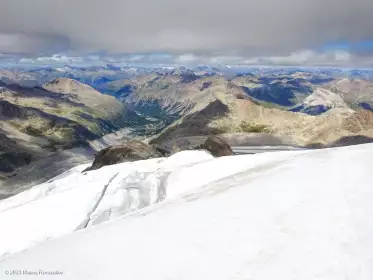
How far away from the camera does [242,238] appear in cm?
1479

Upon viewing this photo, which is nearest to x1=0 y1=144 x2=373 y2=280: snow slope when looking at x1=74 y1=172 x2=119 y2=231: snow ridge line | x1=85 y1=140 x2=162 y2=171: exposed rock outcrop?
x1=74 y1=172 x2=119 y2=231: snow ridge line

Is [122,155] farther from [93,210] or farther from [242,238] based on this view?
[242,238]

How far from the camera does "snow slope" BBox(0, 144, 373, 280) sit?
1263 centimetres

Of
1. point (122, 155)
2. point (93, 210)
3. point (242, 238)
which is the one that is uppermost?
Result: point (242, 238)

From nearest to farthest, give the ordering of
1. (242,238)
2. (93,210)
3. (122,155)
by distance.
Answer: (242,238)
(93,210)
(122,155)

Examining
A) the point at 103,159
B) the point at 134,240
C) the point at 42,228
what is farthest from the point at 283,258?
the point at 103,159

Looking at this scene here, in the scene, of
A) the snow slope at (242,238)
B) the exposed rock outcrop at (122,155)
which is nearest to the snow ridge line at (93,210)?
the snow slope at (242,238)

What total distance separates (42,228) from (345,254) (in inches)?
920

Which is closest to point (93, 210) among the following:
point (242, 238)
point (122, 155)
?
point (242, 238)

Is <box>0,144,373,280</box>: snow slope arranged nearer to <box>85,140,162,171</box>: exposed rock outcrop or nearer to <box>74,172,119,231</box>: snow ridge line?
<box>74,172,119,231</box>: snow ridge line

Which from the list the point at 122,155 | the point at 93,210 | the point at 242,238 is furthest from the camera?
the point at 122,155

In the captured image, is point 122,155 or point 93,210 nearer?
point 93,210

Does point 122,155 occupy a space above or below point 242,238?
Result: below

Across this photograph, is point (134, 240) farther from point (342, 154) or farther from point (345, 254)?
point (342, 154)
